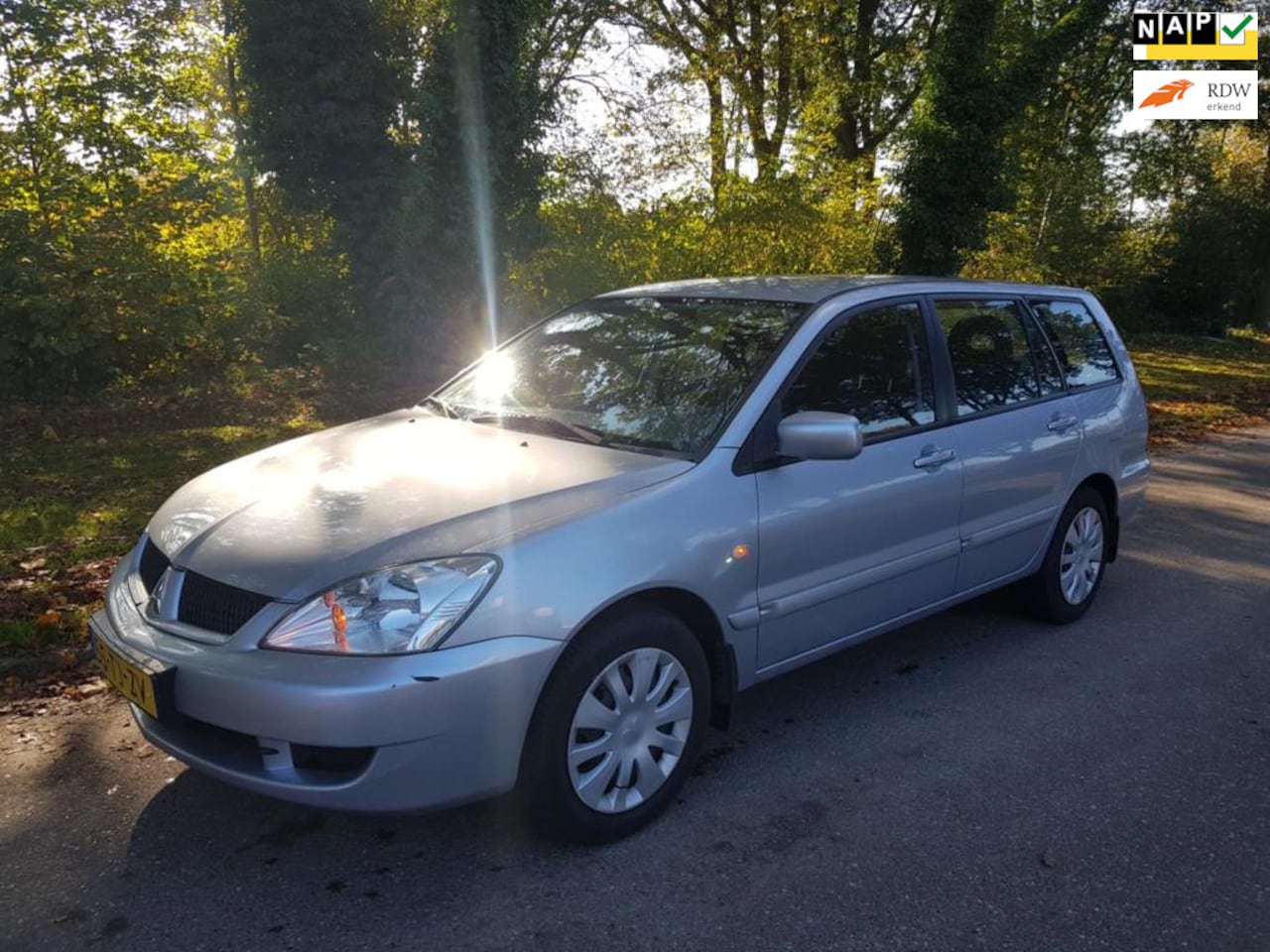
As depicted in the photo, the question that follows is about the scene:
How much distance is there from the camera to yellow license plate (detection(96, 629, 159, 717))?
9.23ft

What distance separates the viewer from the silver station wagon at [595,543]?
268 cm

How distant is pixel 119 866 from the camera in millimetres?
2914

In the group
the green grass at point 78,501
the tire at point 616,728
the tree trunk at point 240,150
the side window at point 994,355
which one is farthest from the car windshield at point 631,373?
the tree trunk at point 240,150

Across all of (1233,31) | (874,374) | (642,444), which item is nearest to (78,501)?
(642,444)

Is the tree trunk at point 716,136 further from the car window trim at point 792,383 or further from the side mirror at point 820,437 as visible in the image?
the side mirror at point 820,437

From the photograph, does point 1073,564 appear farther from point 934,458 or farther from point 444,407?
point 444,407

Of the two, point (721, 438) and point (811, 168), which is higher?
point (811, 168)

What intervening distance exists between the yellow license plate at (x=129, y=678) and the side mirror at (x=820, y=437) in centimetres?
206

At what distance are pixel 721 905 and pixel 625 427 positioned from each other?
1635 mm

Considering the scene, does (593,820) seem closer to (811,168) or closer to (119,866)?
(119,866)

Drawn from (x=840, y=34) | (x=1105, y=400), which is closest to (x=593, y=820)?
(x=1105, y=400)

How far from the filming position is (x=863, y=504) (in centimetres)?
371

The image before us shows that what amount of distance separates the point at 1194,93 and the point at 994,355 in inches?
927

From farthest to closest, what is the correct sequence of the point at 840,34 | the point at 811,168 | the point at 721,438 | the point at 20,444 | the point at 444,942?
the point at 840,34
the point at 811,168
the point at 20,444
the point at 721,438
the point at 444,942
